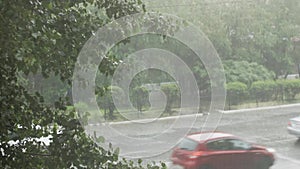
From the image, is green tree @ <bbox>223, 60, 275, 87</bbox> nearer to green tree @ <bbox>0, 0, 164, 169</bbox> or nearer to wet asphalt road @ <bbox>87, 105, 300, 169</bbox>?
wet asphalt road @ <bbox>87, 105, 300, 169</bbox>

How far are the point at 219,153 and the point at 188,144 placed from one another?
103mm

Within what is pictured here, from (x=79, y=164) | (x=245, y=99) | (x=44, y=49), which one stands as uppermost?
(x=44, y=49)

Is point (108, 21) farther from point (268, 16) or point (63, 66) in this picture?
point (268, 16)

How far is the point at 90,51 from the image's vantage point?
0.99m

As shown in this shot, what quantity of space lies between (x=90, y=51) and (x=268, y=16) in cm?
68

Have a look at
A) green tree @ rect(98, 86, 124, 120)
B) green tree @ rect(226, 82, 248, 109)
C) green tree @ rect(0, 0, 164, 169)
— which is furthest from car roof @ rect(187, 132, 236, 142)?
green tree @ rect(0, 0, 164, 169)

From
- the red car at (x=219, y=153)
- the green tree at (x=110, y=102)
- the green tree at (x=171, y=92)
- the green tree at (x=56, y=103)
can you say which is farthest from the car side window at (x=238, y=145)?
the green tree at (x=56, y=103)

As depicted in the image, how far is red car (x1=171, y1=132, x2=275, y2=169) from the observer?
132 centimetres

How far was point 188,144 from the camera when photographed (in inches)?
52.7

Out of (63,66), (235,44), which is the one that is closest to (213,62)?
(235,44)

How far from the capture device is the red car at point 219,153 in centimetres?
132

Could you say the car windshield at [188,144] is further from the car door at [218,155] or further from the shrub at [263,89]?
the shrub at [263,89]

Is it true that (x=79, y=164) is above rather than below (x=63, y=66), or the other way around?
below

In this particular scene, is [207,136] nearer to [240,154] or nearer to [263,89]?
[240,154]
